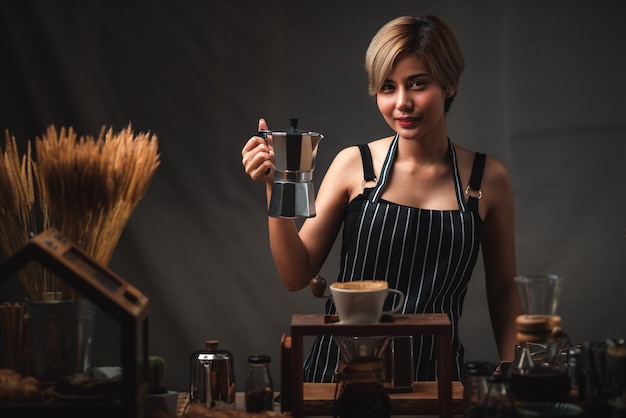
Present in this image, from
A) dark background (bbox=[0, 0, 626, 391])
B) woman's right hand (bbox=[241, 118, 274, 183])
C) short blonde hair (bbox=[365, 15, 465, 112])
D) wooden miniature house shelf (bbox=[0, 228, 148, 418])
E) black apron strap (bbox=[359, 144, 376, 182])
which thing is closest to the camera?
wooden miniature house shelf (bbox=[0, 228, 148, 418])

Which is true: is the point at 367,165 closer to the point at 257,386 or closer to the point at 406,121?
the point at 406,121

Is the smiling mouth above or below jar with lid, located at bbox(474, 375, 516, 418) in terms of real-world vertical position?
above

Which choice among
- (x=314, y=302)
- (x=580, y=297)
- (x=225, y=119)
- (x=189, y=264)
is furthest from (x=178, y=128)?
(x=580, y=297)

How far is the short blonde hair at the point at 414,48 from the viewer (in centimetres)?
254

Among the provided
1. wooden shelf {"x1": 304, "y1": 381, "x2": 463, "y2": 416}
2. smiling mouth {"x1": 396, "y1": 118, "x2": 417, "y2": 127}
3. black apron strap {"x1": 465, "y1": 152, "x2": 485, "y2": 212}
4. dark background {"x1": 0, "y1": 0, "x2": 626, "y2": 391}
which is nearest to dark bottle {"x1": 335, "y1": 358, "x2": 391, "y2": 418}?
wooden shelf {"x1": 304, "y1": 381, "x2": 463, "y2": 416}

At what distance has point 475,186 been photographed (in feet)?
9.16

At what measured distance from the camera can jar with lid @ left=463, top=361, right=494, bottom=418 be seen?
1.72 m

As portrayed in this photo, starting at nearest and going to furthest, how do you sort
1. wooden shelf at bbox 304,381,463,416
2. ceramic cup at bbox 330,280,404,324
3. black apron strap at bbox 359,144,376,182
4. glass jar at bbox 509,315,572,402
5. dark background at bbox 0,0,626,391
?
glass jar at bbox 509,315,572,402 < ceramic cup at bbox 330,280,404,324 < wooden shelf at bbox 304,381,463,416 < black apron strap at bbox 359,144,376,182 < dark background at bbox 0,0,626,391

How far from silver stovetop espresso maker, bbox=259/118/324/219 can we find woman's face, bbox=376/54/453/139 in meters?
0.55

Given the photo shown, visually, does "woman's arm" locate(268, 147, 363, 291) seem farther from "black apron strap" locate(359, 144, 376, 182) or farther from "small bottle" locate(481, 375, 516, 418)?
"small bottle" locate(481, 375, 516, 418)

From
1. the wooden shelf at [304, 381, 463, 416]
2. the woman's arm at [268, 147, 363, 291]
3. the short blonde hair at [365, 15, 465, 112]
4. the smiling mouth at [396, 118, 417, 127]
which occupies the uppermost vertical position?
the short blonde hair at [365, 15, 465, 112]

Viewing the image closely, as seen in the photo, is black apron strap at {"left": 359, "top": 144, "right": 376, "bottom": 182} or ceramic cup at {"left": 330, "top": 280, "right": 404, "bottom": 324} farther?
black apron strap at {"left": 359, "top": 144, "right": 376, "bottom": 182}

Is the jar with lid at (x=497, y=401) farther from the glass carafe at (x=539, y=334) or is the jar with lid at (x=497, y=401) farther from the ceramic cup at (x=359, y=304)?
the ceramic cup at (x=359, y=304)

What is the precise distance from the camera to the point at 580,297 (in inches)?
157
